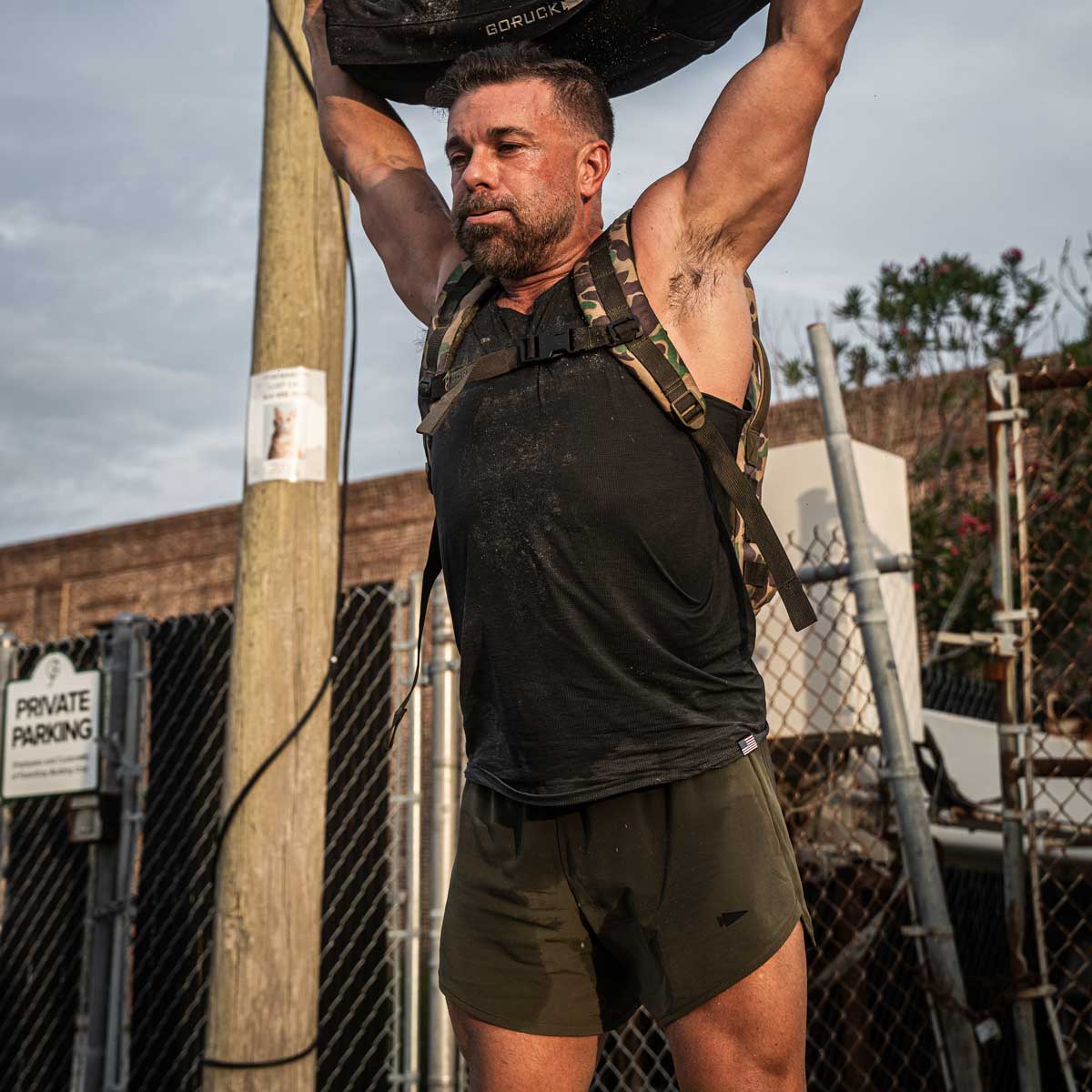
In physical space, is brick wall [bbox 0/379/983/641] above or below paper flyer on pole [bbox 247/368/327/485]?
above

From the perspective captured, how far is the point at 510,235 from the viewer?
2475 millimetres

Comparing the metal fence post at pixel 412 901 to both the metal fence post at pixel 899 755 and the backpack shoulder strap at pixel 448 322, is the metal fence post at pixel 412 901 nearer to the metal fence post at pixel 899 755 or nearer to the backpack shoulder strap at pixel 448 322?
the metal fence post at pixel 899 755

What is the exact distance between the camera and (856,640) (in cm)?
514

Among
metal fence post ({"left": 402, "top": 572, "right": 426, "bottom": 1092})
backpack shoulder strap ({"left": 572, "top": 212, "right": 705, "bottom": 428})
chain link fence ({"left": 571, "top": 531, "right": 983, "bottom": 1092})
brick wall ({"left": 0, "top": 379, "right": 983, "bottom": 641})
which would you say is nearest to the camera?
backpack shoulder strap ({"left": 572, "top": 212, "right": 705, "bottom": 428})

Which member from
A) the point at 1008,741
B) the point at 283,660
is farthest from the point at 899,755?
the point at 283,660

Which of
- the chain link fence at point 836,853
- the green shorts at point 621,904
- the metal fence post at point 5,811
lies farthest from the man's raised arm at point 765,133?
the metal fence post at point 5,811

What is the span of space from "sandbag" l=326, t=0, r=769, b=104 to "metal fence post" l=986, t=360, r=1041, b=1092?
191cm

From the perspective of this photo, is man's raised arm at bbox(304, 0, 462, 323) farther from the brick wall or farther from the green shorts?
the brick wall

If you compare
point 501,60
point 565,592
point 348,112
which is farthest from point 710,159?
point 348,112

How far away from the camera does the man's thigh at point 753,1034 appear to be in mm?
2227

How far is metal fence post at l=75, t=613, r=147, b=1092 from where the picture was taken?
18.6ft

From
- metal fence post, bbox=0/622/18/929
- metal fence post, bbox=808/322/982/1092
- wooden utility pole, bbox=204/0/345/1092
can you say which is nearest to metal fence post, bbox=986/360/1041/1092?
metal fence post, bbox=808/322/982/1092

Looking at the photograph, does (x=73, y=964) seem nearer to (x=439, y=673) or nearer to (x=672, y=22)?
(x=439, y=673)

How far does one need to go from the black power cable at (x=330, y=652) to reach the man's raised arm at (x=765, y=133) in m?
1.80
